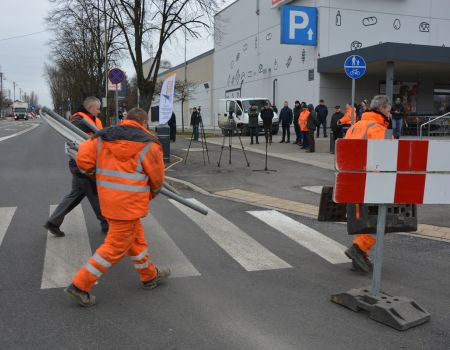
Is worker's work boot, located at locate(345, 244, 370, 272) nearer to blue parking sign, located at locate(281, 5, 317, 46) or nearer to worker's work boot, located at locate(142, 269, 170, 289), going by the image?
worker's work boot, located at locate(142, 269, 170, 289)

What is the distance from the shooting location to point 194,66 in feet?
175

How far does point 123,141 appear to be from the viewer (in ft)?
13.5

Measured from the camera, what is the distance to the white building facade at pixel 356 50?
24.7 metres

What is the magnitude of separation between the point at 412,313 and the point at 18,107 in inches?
3928

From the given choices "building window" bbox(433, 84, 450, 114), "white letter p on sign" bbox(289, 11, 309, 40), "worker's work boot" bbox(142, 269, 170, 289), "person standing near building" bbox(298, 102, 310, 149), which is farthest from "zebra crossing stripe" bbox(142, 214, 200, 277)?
"building window" bbox(433, 84, 450, 114)

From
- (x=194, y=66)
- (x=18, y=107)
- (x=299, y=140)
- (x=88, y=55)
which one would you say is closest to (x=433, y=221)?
(x=299, y=140)

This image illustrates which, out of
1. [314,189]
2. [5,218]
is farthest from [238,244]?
[314,189]

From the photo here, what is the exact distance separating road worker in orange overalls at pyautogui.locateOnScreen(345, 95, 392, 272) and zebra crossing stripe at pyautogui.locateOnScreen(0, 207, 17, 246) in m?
4.43

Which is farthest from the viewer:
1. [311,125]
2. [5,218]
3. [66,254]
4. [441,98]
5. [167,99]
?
[441,98]

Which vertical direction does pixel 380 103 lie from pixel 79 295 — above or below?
above

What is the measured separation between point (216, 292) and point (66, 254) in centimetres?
208

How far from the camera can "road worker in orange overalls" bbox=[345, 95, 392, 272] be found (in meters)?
5.05

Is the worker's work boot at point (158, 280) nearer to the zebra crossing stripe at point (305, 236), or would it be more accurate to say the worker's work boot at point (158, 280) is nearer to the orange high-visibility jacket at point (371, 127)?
the zebra crossing stripe at point (305, 236)

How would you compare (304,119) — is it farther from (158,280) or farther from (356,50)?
(158,280)
